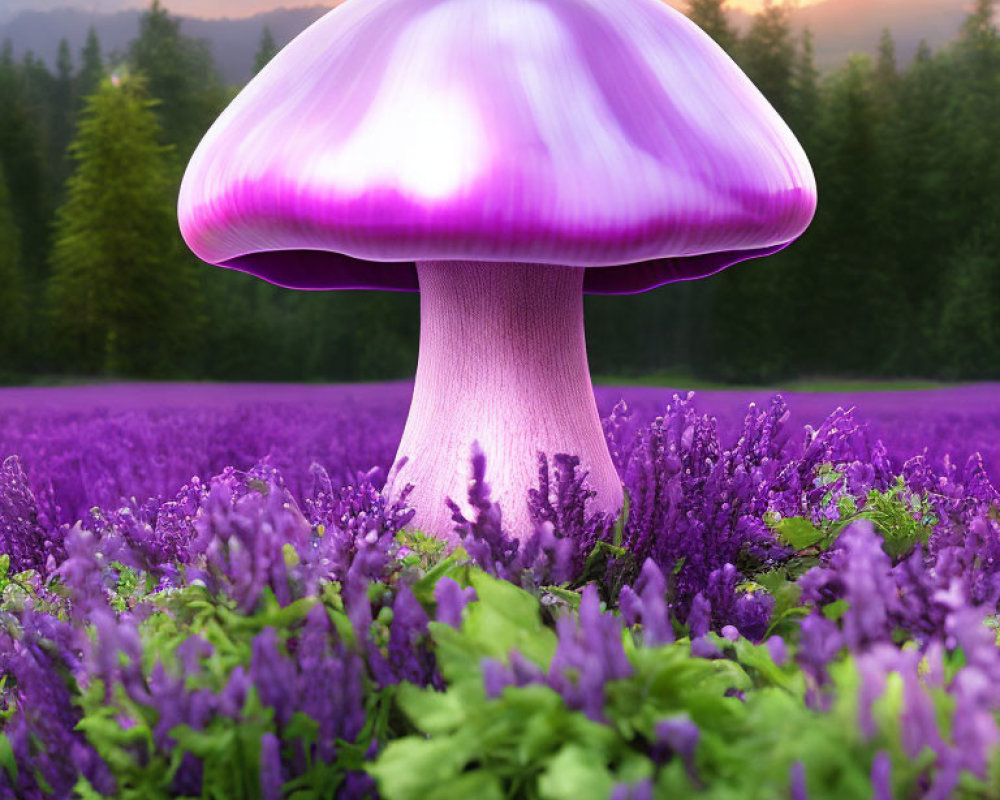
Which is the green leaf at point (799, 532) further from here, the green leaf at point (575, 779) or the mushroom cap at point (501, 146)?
the green leaf at point (575, 779)

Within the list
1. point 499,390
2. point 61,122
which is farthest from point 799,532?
point 61,122

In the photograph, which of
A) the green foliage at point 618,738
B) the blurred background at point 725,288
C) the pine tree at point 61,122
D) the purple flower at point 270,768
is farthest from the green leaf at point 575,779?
the pine tree at point 61,122

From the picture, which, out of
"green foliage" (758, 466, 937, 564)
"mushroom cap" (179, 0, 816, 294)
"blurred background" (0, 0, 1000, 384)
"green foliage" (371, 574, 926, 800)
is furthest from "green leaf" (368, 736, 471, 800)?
"blurred background" (0, 0, 1000, 384)

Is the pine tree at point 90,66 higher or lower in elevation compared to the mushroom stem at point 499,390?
higher

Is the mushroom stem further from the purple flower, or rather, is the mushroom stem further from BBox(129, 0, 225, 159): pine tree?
BBox(129, 0, 225, 159): pine tree

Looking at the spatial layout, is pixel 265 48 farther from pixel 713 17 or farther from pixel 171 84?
pixel 713 17

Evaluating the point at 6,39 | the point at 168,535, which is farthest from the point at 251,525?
the point at 6,39

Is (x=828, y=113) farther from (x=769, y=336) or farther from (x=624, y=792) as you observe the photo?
(x=624, y=792)
